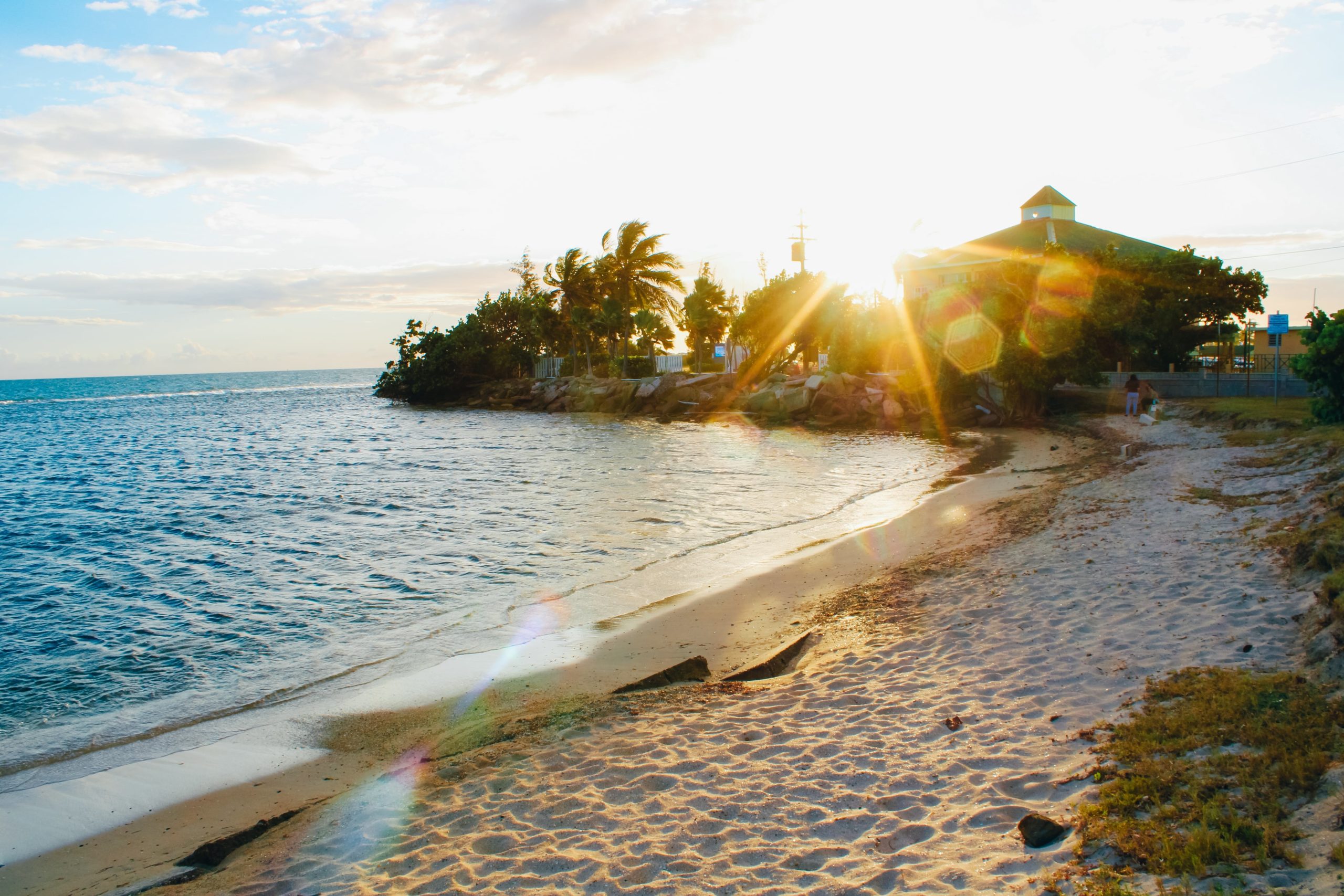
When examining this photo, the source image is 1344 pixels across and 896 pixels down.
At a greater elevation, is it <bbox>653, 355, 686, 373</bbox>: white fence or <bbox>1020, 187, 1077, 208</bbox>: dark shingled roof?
<bbox>1020, 187, 1077, 208</bbox>: dark shingled roof

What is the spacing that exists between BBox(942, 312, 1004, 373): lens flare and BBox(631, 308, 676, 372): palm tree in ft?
91.6

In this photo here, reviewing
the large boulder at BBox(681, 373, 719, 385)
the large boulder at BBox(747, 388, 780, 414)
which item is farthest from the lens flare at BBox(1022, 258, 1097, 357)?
the large boulder at BBox(681, 373, 719, 385)

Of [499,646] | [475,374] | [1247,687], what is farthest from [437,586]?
[475,374]

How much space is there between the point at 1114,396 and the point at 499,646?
1292 inches

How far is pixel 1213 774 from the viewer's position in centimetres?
449

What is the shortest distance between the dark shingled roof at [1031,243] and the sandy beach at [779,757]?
48659 millimetres

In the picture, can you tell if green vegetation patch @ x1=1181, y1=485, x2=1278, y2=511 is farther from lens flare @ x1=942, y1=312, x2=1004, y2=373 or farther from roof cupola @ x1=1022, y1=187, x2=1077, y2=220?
roof cupola @ x1=1022, y1=187, x2=1077, y2=220

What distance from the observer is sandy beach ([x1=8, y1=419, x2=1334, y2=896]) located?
452 cm

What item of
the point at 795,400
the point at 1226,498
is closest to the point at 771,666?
the point at 1226,498

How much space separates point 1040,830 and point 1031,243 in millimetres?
57624

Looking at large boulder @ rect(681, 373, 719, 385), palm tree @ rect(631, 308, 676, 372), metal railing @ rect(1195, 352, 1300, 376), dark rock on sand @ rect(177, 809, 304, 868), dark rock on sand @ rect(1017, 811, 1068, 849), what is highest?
palm tree @ rect(631, 308, 676, 372)

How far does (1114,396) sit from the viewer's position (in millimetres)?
34406

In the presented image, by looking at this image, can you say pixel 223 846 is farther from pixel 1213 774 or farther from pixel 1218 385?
pixel 1218 385

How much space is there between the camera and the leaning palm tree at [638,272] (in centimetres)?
5869
